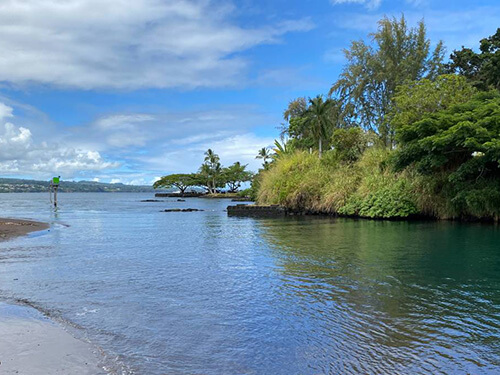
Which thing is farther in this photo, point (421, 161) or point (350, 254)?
point (421, 161)

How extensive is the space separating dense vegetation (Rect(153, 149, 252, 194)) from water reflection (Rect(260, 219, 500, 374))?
296ft

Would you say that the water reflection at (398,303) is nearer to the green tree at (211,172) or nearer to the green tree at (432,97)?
the green tree at (432,97)

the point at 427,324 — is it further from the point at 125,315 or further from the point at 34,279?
the point at 34,279

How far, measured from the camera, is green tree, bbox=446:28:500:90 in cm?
3497

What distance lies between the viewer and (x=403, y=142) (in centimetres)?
2459

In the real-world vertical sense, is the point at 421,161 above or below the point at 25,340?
above

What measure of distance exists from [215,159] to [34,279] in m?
94.5

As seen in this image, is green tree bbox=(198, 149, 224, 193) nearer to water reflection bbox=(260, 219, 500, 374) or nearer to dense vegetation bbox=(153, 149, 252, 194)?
dense vegetation bbox=(153, 149, 252, 194)

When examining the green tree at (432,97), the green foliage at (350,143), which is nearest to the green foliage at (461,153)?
the green tree at (432,97)

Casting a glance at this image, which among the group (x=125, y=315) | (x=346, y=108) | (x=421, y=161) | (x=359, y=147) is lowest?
(x=125, y=315)

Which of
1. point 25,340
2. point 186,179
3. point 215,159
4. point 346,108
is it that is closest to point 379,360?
point 25,340

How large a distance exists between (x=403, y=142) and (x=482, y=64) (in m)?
21.4

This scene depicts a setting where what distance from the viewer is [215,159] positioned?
340 ft

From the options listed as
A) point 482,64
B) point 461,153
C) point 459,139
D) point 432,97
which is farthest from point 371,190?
point 482,64
